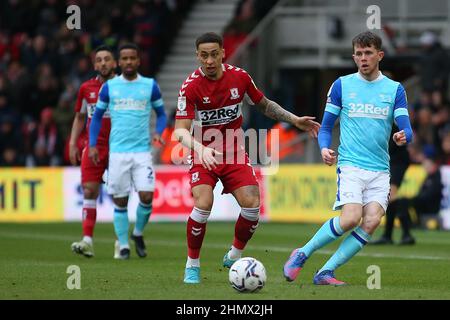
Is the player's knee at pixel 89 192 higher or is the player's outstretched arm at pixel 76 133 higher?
the player's outstretched arm at pixel 76 133

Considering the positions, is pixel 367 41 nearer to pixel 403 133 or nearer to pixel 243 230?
pixel 403 133

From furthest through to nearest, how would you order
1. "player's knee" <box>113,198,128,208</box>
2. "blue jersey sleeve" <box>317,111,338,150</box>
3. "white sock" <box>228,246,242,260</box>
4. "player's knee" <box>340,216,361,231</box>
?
"player's knee" <box>113,198,128,208</box> < "white sock" <box>228,246,242,260</box> < "blue jersey sleeve" <box>317,111,338,150</box> < "player's knee" <box>340,216,361,231</box>

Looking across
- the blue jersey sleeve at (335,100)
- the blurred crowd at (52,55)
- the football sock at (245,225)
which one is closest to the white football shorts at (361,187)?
the blue jersey sleeve at (335,100)

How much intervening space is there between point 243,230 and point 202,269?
129cm

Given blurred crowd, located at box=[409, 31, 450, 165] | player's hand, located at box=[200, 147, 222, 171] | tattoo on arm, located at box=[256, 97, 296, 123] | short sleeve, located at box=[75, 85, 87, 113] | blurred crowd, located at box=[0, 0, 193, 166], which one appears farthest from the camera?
blurred crowd, located at box=[0, 0, 193, 166]

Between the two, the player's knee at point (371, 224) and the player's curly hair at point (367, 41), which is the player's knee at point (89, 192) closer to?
the player's knee at point (371, 224)

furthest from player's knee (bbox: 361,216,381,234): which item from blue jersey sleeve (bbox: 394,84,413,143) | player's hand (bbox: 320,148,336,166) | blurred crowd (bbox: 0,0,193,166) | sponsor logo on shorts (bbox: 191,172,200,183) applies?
blurred crowd (bbox: 0,0,193,166)

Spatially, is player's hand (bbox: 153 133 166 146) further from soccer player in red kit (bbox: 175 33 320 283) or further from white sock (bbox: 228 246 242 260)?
soccer player in red kit (bbox: 175 33 320 283)

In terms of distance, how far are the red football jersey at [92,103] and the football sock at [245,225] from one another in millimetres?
3657

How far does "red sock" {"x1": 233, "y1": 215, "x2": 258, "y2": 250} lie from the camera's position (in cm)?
1115

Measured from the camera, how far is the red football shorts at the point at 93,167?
14.4m
